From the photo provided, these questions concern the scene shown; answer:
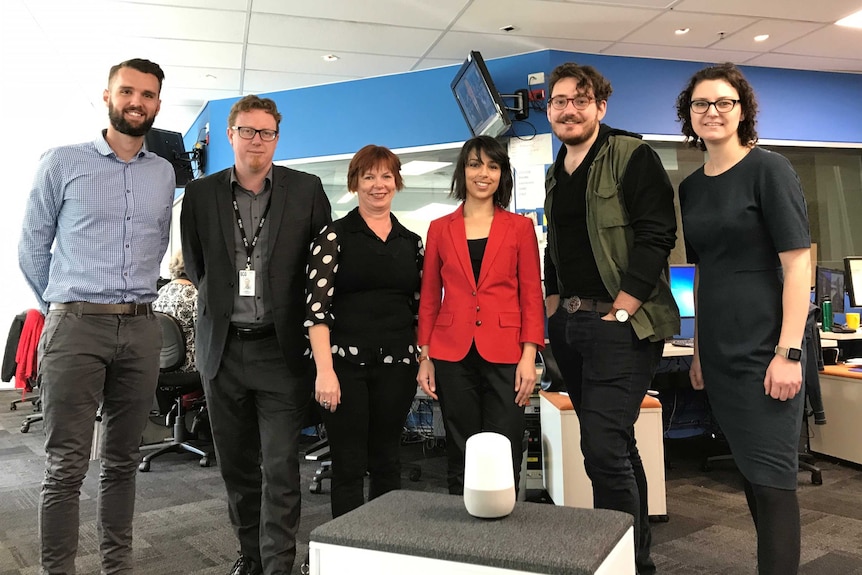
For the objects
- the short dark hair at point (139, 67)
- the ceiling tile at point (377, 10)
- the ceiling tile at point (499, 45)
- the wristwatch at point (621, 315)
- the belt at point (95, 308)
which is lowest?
the wristwatch at point (621, 315)

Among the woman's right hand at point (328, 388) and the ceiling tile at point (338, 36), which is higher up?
the ceiling tile at point (338, 36)

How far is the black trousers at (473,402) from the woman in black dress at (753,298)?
1.88ft

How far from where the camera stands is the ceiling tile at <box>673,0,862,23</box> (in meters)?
3.67

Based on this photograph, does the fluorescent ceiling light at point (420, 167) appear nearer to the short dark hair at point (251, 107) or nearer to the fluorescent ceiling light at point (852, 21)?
the fluorescent ceiling light at point (852, 21)

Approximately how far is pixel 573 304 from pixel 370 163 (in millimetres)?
780

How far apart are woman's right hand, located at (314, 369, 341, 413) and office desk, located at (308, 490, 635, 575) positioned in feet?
2.20

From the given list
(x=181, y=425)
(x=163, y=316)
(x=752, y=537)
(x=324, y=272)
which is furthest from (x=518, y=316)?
(x=181, y=425)

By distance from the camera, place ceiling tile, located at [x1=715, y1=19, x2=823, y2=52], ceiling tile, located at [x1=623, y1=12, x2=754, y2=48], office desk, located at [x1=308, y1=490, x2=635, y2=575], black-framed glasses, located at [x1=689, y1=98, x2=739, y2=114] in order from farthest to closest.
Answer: ceiling tile, located at [x1=715, y1=19, x2=823, y2=52]
ceiling tile, located at [x1=623, y1=12, x2=754, y2=48]
black-framed glasses, located at [x1=689, y1=98, x2=739, y2=114]
office desk, located at [x1=308, y1=490, x2=635, y2=575]

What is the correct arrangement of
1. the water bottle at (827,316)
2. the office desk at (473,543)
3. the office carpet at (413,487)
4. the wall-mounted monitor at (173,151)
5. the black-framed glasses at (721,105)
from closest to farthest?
1. the office desk at (473,543)
2. the black-framed glasses at (721,105)
3. the office carpet at (413,487)
4. the water bottle at (827,316)
5. the wall-mounted monitor at (173,151)

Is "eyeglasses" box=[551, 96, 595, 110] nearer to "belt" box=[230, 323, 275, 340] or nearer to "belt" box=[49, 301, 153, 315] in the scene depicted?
"belt" box=[230, 323, 275, 340]

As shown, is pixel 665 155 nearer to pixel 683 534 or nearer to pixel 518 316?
pixel 683 534

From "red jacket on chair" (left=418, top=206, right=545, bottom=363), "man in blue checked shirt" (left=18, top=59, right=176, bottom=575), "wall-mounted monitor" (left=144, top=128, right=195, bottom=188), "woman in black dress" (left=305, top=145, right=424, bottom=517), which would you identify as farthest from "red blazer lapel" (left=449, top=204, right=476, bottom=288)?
"wall-mounted monitor" (left=144, top=128, right=195, bottom=188)

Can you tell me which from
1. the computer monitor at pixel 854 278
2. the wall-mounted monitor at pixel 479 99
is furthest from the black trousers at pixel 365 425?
the computer monitor at pixel 854 278

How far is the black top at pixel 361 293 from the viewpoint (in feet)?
6.29
